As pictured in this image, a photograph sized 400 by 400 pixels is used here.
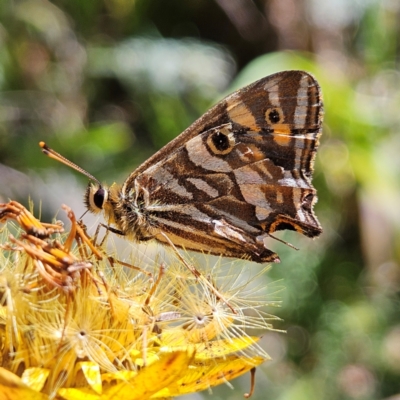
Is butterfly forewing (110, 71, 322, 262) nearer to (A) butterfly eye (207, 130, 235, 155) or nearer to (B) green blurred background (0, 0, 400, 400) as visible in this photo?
(A) butterfly eye (207, 130, 235, 155)

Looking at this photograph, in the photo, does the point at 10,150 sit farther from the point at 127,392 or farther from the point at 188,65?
the point at 127,392

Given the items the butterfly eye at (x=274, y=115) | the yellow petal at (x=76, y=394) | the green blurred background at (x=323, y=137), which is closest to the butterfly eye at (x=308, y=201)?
the butterfly eye at (x=274, y=115)

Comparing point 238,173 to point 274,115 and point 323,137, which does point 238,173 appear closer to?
point 274,115

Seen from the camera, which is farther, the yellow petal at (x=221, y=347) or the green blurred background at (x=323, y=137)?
the green blurred background at (x=323, y=137)

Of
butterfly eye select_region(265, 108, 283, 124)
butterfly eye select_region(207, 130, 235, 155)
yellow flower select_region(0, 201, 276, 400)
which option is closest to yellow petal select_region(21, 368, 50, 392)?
yellow flower select_region(0, 201, 276, 400)

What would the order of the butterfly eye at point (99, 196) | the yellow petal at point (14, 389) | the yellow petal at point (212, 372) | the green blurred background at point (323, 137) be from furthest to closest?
1. the green blurred background at point (323, 137)
2. the butterfly eye at point (99, 196)
3. the yellow petal at point (212, 372)
4. the yellow petal at point (14, 389)

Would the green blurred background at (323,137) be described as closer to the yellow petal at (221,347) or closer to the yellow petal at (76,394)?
the yellow petal at (221,347)
